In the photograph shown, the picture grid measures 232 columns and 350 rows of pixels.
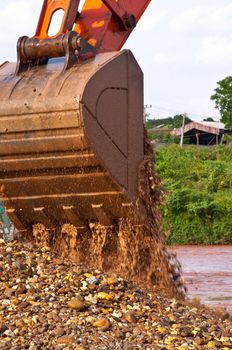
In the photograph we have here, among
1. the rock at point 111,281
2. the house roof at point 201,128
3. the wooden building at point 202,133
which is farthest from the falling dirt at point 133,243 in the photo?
the house roof at point 201,128

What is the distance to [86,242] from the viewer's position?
842 cm

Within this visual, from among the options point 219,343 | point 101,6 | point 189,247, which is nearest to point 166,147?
point 189,247

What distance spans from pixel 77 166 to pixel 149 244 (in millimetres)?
1088

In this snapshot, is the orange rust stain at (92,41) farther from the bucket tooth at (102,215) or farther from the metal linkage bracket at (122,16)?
the bucket tooth at (102,215)

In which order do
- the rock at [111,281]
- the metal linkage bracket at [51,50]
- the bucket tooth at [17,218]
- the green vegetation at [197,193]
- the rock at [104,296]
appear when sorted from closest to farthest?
the rock at [104,296], the rock at [111,281], the metal linkage bracket at [51,50], the bucket tooth at [17,218], the green vegetation at [197,193]

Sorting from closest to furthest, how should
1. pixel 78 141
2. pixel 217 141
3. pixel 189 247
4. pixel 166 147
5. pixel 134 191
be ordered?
pixel 78 141, pixel 134 191, pixel 189 247, pixel 166 147, pixel 217 141

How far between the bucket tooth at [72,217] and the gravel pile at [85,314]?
447 mm

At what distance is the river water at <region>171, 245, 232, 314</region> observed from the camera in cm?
1169

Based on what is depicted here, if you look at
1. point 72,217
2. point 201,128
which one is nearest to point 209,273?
point 72,217

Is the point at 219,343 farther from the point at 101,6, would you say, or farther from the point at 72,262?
the point at 101,6

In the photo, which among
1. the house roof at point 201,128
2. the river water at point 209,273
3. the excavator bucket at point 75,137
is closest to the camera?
the excavator bucket at point 75,137

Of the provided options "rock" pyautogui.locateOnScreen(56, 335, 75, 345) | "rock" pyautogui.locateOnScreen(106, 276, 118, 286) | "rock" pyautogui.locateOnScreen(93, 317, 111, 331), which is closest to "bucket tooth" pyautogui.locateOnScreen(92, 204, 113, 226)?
"rock" pyautogui.locateOnScreen(106, 276, 118, 286)

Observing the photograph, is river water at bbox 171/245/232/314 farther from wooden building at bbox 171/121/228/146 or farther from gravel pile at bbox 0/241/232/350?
wooden building at bbox 171/121/228/146

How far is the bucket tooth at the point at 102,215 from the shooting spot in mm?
7910
